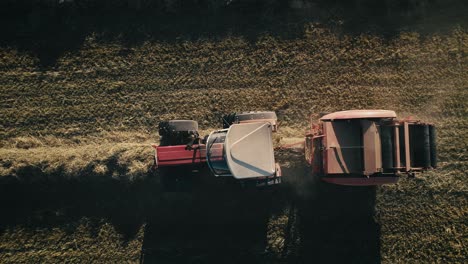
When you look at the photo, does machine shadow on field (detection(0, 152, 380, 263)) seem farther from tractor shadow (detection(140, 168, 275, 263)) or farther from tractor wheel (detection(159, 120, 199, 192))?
tractor wheel (detection(159, 120, 199, 192))

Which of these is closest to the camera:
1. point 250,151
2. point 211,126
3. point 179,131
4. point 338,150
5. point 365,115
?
point 250,151

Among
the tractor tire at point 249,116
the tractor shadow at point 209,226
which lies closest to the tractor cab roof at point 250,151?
the tractor tire at point 249,116

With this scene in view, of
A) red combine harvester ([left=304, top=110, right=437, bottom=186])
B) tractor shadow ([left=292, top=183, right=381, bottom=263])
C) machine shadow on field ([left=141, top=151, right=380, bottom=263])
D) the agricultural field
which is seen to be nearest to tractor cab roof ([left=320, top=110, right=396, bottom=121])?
red combine harvester ([left=304, top=110, right=437, bottom=186])

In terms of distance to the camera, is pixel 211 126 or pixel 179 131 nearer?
pixel 179 131

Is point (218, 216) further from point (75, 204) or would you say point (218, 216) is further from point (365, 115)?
point (365, 115)

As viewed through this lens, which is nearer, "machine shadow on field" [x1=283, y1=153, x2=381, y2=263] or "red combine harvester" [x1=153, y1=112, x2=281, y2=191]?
"red combine harvester" [x1=153, y1=112, x2=281, y2=191]

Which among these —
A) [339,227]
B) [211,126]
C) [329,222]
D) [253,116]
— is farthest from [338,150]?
[211,126]

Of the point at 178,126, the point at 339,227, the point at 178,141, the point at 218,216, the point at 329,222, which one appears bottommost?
the point at 339,227
